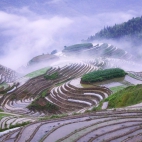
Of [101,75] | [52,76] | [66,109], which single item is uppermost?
[52,76]

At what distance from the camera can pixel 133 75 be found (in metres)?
37.9

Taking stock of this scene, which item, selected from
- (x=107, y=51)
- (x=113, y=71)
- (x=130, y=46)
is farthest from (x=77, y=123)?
(x=130, y=46)

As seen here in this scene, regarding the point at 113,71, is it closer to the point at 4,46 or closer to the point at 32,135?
the point at 32,135

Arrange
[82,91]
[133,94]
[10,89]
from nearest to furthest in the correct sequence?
1. [133,94]
2. [82,91]
3. [10,89]

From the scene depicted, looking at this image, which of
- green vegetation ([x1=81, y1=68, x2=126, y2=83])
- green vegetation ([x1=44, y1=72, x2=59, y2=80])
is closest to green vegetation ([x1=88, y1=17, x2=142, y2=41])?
green vegetation ([x1=44, y1=72, x2=59, y2=80])

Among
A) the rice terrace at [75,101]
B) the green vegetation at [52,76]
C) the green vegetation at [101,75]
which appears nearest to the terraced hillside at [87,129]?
the rice terrace at [75,101]

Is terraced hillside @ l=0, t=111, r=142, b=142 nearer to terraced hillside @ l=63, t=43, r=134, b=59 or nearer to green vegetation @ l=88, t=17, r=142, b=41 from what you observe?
terraced hillside @ l=63, t=43, r=134, b=59

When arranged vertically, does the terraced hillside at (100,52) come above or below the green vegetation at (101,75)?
above

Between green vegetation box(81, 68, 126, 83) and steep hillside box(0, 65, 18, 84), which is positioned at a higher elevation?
steep hillside box(0, 65, 18, 84)

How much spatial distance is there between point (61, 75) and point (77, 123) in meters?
33.4

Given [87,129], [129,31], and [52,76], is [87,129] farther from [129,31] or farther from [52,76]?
[129,31]

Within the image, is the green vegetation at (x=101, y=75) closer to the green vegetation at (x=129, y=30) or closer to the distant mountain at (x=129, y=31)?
the distant mountain at (x=129, y=31)

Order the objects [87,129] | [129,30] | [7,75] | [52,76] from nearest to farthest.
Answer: [87,129], [52,76], [7,75], [129,30]

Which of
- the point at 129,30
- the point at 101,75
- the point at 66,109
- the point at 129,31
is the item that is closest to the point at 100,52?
the point at 129,31
